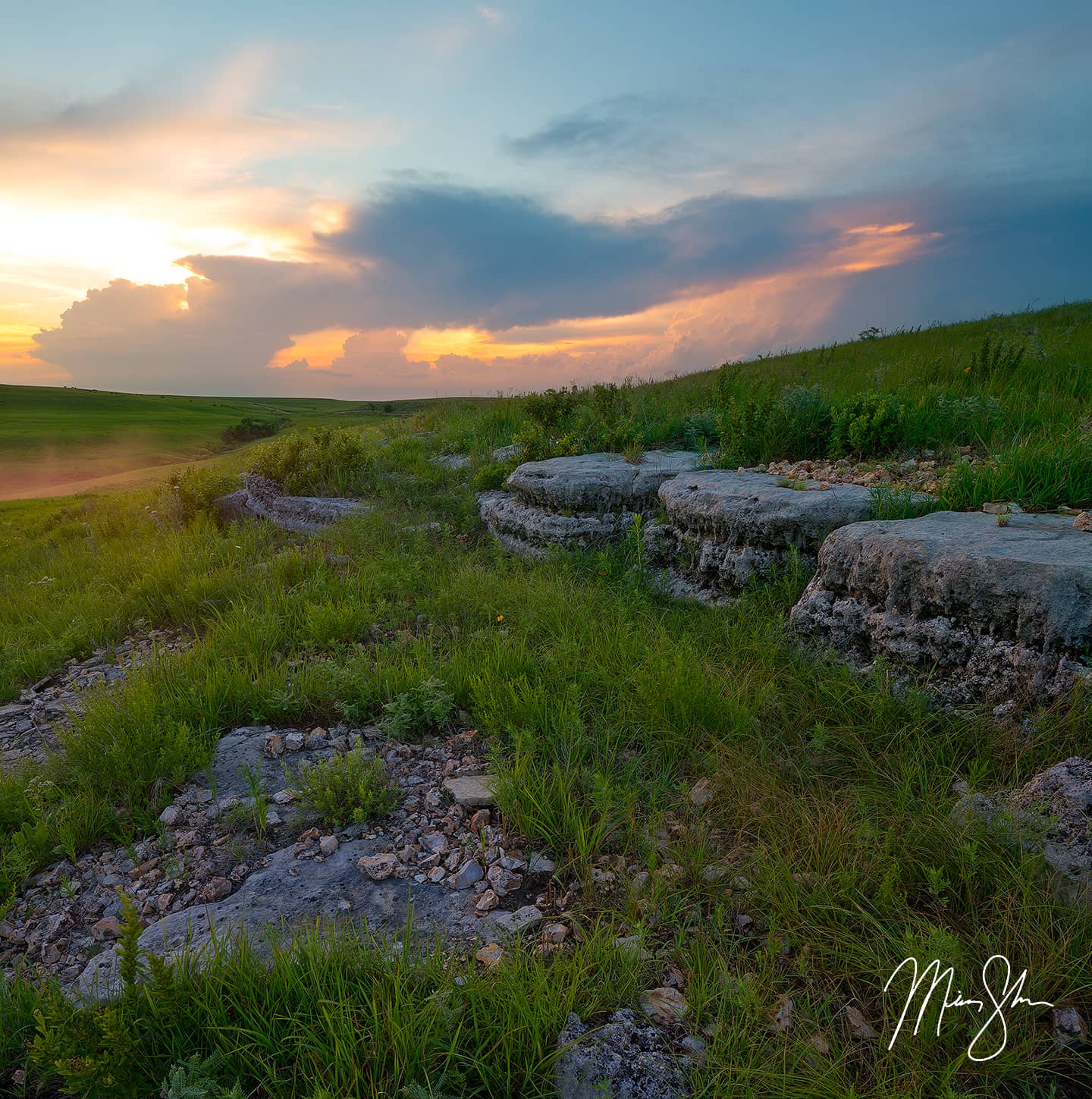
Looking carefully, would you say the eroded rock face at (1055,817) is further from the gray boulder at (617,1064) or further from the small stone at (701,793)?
the gray boulder at (617,1064)

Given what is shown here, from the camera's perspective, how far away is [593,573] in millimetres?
6102

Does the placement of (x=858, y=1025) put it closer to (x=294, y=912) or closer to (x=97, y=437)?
(x=294, y=912)

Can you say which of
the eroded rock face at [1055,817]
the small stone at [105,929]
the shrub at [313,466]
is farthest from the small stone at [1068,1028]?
the shrub at [313,466]

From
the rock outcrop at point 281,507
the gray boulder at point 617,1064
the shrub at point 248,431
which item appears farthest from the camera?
the shrub at point 248,431

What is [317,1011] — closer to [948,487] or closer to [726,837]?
[726,837]

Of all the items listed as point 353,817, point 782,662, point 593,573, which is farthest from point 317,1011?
point 593,573

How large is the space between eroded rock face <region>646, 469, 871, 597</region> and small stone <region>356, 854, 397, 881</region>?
3.37 metres

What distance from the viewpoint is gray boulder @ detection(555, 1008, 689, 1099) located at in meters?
1.98

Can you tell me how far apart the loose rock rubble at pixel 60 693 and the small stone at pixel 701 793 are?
3.86 metres

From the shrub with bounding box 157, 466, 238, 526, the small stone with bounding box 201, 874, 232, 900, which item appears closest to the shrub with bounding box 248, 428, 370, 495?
the shrub with bounding box 157, 466, 238, 526

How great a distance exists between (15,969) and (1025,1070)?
373 centimetres

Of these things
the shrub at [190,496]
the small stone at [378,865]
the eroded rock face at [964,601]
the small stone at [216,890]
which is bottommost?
the small stone at [216,890]
